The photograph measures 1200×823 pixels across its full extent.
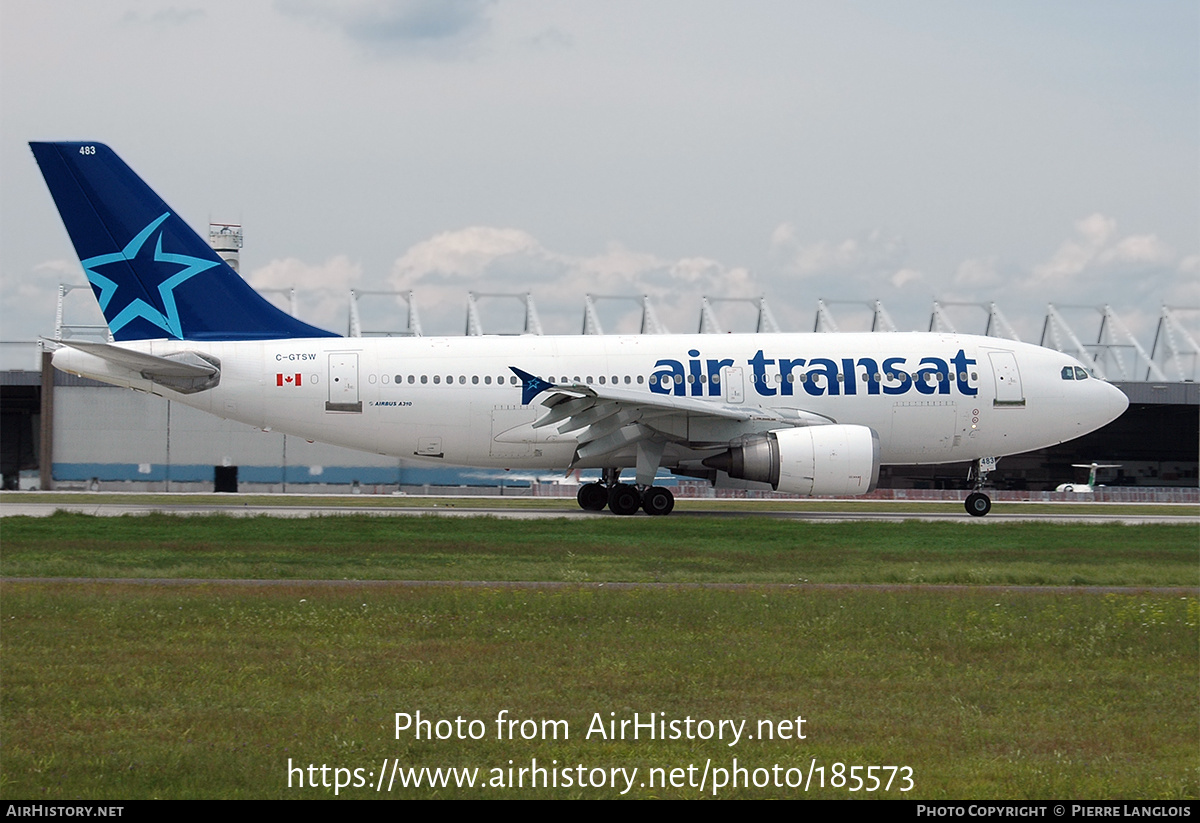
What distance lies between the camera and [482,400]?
1156 inches

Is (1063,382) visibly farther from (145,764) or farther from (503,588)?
(145,764)

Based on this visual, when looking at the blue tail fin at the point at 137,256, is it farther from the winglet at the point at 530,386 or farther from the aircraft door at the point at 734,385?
the aircraft door at the point at 734,385

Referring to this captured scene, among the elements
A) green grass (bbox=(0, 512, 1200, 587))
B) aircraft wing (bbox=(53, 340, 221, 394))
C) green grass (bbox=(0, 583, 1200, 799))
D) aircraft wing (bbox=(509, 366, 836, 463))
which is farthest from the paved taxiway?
green grass (bbox=(0, 583, 1200, 799))

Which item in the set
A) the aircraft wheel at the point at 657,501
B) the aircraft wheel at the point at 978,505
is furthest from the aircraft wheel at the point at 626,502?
the aircraft wheel at the point at 978,505

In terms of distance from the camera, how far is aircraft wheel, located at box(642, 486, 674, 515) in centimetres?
2883

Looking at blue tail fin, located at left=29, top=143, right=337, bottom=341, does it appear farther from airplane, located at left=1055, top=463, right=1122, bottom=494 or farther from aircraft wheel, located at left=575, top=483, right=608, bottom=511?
airplane, located at left=1055, top=463, right=1122, bottom=494

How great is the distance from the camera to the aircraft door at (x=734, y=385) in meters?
29.1

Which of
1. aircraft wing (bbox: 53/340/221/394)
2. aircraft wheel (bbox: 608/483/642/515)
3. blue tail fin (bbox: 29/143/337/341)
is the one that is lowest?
aircraft wheel (bbox: 608/483/642/515)

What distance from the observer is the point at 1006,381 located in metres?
29.9

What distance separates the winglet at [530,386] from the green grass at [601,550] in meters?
2.87

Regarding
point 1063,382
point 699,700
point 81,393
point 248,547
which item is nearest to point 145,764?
point 699,700

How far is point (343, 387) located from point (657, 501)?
8043 mm

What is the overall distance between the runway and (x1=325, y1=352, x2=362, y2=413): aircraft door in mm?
2599

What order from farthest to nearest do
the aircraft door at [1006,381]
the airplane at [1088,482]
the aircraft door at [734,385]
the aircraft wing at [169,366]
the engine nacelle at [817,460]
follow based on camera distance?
1. the airplane at [1088,482]
2. the aircraft door at [1006,381]
3. the aircraft door at [734,385]
4. the aircraft wing at [169,366]
5. the engine nacelle at [817,460]
